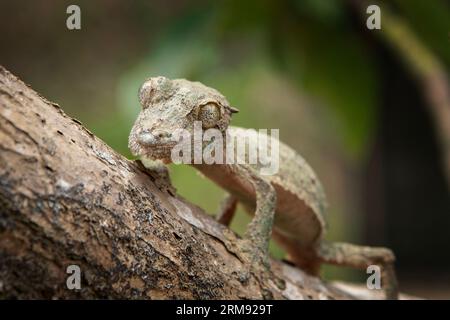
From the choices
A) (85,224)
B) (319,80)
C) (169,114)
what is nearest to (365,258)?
(169,114)

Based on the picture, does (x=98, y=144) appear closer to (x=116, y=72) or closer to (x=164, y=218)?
(x=164, y=218)

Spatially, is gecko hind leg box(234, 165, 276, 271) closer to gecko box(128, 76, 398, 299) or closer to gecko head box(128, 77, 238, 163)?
gecko box(128, 76, 398, 299)

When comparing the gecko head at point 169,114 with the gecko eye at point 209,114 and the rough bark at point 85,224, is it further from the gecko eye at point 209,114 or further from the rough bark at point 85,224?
the rough bark at point 85,224

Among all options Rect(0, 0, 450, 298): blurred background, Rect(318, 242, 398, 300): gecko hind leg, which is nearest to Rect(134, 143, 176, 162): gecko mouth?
Rect(318, 242, 398, 300): gecko hind leg

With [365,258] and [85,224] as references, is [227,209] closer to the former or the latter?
[365,258]

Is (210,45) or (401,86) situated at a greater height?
(401,86)

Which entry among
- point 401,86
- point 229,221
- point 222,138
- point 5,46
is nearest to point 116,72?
point 5,46
